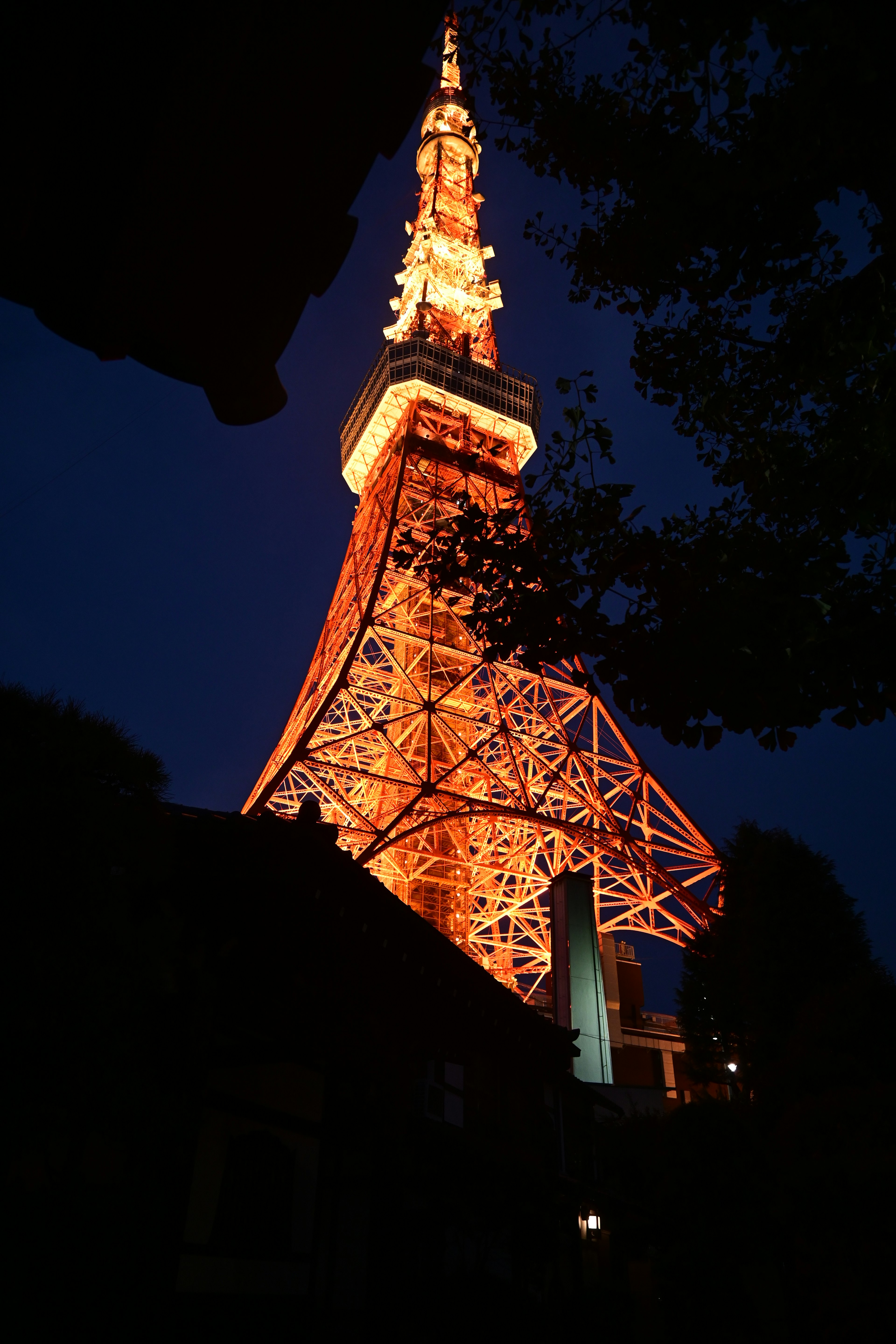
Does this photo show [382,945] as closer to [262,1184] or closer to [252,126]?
[262,1184]

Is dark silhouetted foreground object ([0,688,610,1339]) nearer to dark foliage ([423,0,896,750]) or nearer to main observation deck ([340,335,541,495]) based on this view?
dark foliage ([423,0,896,750])

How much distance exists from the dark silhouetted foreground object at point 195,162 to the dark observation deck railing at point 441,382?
112 ft

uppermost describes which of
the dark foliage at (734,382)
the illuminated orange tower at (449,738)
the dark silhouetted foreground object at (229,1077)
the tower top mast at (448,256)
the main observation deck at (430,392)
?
the tower top mast at (448,256)

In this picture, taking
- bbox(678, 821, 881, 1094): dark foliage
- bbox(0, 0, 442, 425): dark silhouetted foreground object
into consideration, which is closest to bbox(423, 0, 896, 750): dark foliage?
bbox(0, 0, 442, 425): dark silhouetted foreground object

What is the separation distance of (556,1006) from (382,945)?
509 inches

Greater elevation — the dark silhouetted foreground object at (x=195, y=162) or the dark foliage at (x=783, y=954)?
the dark foliage at (x=783, y=954)

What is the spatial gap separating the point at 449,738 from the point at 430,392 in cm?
1536

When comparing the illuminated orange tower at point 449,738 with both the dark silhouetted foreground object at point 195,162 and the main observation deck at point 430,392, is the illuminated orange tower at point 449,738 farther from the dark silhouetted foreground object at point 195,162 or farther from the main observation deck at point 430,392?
the dark silhouetted foreground object at point 195,162

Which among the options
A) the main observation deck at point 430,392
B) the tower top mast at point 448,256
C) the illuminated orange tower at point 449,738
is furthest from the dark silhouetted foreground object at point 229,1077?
the tower top mast at point 448,256

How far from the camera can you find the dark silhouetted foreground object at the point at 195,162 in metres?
1.26

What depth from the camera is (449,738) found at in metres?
27.6

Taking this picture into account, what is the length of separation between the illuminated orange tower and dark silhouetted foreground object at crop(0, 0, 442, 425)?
16.2m

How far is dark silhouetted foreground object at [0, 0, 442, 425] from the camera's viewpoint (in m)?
1.26

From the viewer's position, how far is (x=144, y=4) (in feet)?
3.95
